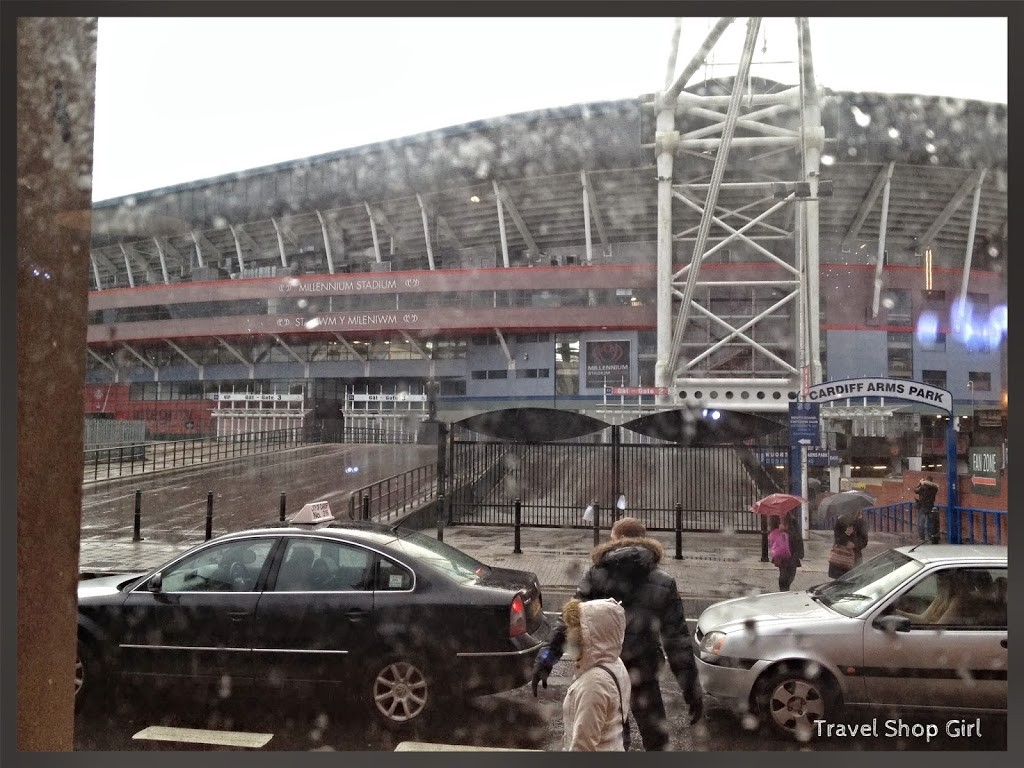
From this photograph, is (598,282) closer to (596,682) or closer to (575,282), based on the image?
(575,282)

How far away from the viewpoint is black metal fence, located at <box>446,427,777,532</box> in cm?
1323

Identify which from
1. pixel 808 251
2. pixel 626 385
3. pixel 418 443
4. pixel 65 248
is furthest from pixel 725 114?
pixel 65 248

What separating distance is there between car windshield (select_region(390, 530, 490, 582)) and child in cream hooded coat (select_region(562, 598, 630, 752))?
2.09m

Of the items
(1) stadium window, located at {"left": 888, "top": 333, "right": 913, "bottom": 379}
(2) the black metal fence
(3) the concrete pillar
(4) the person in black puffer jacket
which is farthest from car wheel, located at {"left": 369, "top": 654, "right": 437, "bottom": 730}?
(1) stadium window, located at {"left": 888, "top": 333, "right": 913, "bottom": 379}

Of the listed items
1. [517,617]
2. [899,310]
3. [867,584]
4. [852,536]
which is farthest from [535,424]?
[899,310]

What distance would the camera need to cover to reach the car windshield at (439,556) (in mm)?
4723

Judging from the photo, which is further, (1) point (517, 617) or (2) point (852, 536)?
(2) point (852, 536)

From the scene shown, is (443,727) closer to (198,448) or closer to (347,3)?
(347,3)

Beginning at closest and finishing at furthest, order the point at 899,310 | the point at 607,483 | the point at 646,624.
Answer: the point at 646,624, the point at 607,483, the point at 899,310

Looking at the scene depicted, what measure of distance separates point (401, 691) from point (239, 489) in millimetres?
13923

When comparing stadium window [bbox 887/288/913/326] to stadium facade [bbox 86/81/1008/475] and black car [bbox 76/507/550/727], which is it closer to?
stadium facade [bbox 86/81/1008/475]

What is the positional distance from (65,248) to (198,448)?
15.1 metres

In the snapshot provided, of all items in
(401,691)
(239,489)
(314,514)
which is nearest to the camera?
(401,691)

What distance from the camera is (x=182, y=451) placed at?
16906mm
